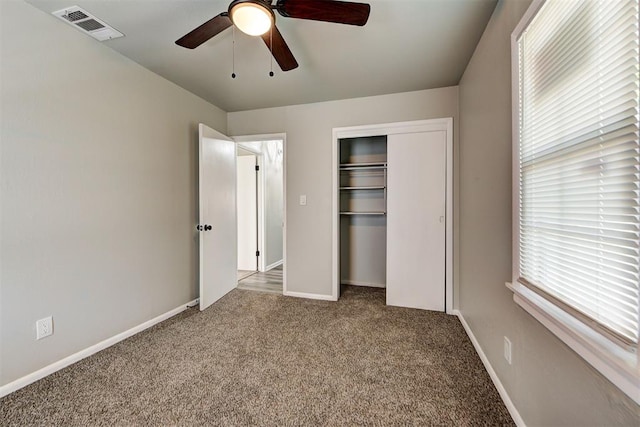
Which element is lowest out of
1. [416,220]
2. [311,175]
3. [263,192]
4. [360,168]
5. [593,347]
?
[593,347]

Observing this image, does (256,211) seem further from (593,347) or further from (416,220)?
(593,347)

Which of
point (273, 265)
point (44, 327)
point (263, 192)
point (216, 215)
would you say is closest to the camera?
point (44, 327)

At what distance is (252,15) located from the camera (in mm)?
1297

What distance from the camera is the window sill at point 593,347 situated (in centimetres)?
65

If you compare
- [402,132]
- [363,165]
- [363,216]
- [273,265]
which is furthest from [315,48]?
[273,265]

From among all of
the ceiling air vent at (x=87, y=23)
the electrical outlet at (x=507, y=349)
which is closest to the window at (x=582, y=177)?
the electrical outlet at (x=507, y=349)

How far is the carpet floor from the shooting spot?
1369mm

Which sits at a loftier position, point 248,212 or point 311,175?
point 311,175

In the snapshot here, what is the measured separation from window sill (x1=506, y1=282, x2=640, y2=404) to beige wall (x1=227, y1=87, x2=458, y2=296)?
2.20 meters

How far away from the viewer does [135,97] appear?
2.29m

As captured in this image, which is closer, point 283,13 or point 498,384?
point 283,13

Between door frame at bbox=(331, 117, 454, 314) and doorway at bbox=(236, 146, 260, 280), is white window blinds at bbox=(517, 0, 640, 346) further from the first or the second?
doorway at bbox=(236, 146, 260, 280)

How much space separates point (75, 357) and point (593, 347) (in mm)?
2870

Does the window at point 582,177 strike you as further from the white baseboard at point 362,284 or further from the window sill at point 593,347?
the white baseboard at point 362,284
